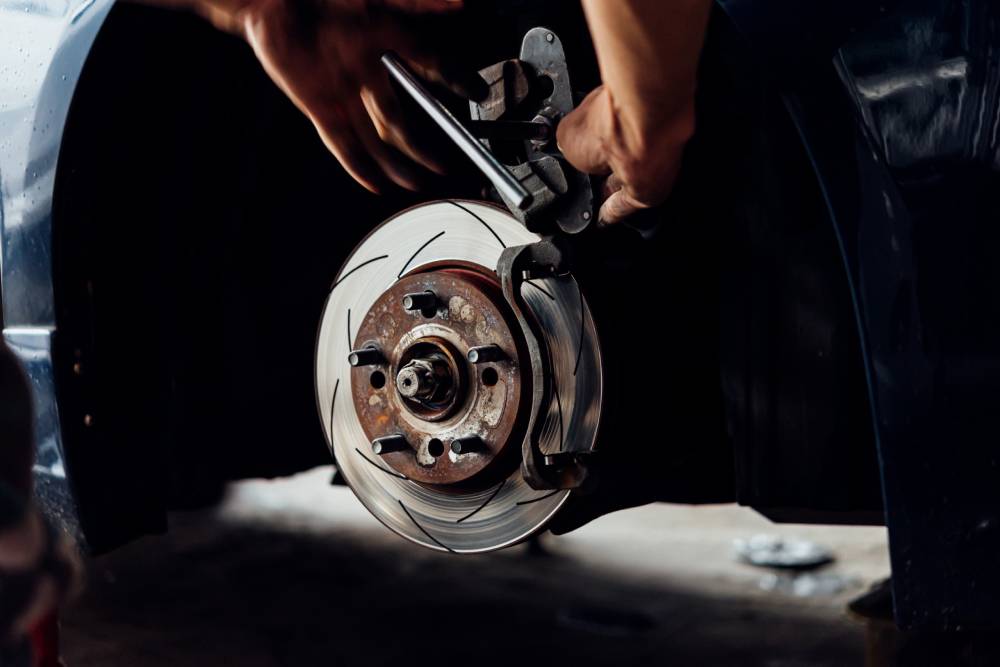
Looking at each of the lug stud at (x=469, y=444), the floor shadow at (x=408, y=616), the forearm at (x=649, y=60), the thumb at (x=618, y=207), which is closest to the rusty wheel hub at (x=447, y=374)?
the lug stud at (x=469, y=444)

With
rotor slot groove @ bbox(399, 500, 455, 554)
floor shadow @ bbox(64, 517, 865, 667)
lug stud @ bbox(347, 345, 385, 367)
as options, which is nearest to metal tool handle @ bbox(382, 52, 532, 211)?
lug stud @ bbox(347, 345, 385, 367)

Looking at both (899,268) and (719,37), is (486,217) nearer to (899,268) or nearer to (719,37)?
(719,37)

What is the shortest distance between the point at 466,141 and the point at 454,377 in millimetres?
249

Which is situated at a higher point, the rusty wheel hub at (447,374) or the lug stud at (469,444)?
the rusty wheel hub at (447,374)

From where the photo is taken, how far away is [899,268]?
2.45 ft

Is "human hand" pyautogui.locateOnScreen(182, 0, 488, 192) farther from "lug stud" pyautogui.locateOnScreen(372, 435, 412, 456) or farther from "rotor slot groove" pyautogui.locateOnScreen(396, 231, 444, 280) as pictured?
"lug stud" pyautogui.locateOnScreen(372, 435, 412, 456)

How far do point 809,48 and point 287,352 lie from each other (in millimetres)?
849

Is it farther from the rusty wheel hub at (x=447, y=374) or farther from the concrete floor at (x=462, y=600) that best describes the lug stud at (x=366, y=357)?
the concrete floor at (x=462, y=600)

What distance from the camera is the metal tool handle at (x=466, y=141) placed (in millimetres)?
885

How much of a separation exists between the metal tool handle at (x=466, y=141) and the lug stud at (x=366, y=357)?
0.88 ft

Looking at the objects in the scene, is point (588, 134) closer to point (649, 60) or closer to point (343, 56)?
point (649, 60)

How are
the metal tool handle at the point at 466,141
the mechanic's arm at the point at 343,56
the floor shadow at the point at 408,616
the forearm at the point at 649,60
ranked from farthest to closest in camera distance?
1. the floor shadow at the point at 408,616
2. the mechanic's arm at the point at 343,56
3. the metal tool handle at the point at 466,141
4. the forearm at the point at 649,60

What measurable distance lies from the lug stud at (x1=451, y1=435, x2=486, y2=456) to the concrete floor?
21.1 inches

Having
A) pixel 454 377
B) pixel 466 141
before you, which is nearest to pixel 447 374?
pixel 454 377
